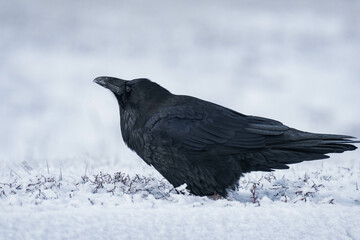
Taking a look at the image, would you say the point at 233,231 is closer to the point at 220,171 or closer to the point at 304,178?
the point at 220,171

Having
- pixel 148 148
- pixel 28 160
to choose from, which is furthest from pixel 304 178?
pixel 28 160

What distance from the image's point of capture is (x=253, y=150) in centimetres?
555

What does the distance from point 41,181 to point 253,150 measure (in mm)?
2630

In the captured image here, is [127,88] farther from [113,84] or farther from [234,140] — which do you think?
[234,140]

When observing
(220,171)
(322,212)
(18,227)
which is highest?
(220,171)

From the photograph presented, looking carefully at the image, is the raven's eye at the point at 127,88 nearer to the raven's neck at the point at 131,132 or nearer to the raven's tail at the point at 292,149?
the raven's neck at the point at 131,132

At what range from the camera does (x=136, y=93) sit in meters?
5.94

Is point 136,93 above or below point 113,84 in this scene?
below

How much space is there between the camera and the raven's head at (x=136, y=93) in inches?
229

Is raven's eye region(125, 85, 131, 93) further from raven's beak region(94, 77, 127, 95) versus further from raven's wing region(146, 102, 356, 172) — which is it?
raven's wing region(146, 102, 356, 172)

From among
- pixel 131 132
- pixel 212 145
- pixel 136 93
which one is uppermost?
pixel 136 93

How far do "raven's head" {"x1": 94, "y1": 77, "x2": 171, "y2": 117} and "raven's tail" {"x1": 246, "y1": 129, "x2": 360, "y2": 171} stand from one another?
1.35m

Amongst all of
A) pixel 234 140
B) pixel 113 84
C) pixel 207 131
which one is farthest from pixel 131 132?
pixel 234 140

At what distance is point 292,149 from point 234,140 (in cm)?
70
